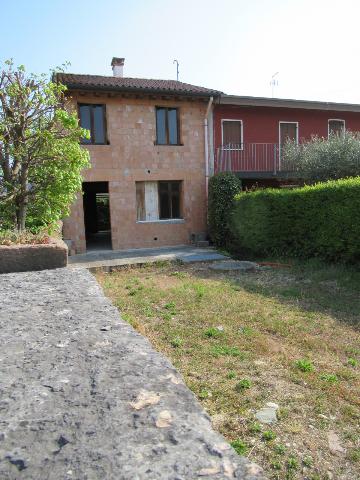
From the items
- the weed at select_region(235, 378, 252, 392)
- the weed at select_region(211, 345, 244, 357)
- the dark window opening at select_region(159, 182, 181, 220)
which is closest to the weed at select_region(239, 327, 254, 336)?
the weed at select_region(211, 345, 244, 357)

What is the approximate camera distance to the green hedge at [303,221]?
8391 millimetres

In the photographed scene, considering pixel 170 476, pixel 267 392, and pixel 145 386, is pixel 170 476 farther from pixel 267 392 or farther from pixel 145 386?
pixel 267 392

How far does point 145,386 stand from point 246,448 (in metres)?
1.29

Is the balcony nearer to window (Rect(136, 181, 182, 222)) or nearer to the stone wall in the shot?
window (Rect(136, 181, 182, 222))

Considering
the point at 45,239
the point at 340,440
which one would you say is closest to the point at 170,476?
the point at 340,440

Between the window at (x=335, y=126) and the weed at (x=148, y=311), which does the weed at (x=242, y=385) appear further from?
the window at (x=335, y=126)

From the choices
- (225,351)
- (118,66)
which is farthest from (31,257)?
(118,66)

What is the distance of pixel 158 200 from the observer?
44.9 ft

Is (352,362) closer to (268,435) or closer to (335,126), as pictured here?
(268,435)

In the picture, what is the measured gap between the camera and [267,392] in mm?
3242

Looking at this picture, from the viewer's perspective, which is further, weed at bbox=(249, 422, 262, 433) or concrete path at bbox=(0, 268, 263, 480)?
weed at bbox=(249, 422, 262, 433)

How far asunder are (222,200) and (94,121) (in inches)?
204

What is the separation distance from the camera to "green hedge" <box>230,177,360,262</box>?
839 centimetres

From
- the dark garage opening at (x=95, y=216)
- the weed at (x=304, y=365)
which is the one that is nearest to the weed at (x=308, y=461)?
the weed at (x=304, y=365)
